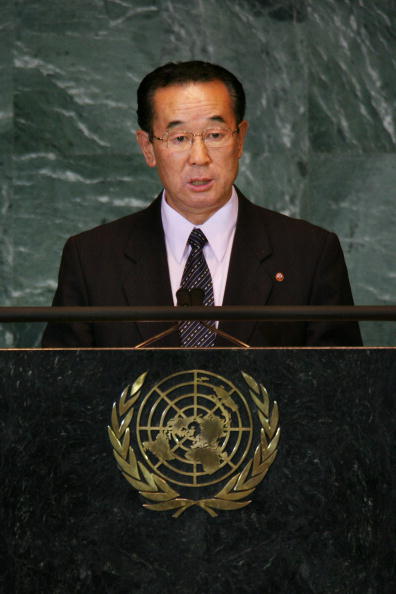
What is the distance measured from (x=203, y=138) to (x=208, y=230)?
0.67 feet

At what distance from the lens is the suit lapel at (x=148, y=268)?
8.80 feet

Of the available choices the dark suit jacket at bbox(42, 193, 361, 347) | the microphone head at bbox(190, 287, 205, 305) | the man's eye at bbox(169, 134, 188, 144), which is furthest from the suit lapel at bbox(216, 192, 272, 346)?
the microphone head at bbox(190, 287, 205, 305)

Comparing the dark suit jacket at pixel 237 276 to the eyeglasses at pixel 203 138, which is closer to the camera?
the dark suit jacket at pixel 237 276

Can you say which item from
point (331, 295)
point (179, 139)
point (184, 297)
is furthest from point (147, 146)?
point (184, 297)

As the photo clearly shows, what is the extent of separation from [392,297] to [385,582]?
217 centimetres

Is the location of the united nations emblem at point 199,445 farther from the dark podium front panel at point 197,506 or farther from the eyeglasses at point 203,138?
the eyeglasses at point 203,138

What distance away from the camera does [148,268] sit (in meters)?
2.74

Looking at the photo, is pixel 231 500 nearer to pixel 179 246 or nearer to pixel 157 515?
pixel 157 515

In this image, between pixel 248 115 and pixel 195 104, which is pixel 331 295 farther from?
pixel 248 115

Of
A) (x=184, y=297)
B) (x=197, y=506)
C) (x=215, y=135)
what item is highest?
(x=215, y=135)

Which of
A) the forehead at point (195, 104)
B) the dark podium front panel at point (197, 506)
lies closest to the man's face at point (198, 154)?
the forehead at point (195, 104)

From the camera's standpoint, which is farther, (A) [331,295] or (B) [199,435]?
(A) [331,295]

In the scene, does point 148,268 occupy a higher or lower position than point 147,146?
lower

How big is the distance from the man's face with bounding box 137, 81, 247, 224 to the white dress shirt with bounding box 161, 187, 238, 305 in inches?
0.8
